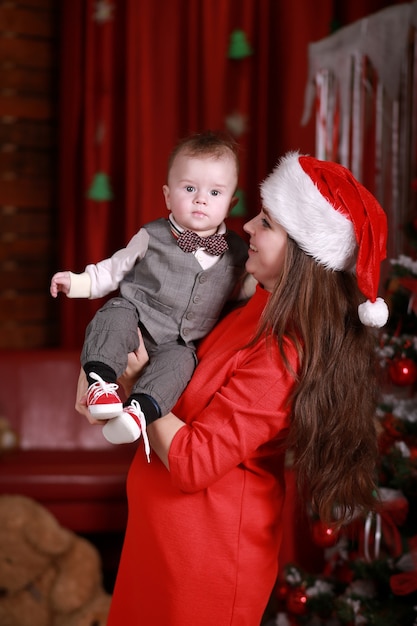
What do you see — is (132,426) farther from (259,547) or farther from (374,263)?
(374,263)

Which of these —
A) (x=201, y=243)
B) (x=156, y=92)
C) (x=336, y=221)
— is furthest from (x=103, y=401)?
(x=156, y=92)

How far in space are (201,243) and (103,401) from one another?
16.2 inches

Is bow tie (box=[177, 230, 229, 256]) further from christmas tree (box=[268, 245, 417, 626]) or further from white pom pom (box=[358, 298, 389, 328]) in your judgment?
christmas tree (box=[268, 245, 417, 626])

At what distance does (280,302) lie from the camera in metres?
1.39

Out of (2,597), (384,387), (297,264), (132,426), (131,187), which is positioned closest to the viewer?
(132,426)

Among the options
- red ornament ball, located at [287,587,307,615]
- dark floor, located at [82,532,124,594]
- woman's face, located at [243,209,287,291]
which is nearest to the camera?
woman's face, located at [243,209,287,291]

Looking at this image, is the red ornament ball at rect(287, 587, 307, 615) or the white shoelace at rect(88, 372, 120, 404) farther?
the red ornament ball at rect(287, 587, 307, 615)

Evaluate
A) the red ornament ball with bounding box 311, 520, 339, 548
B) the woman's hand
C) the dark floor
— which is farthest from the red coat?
the dark floor

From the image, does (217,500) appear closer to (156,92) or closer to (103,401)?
(103,401)

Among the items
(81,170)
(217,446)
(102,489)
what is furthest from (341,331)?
(81,170)

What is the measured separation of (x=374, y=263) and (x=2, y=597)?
6.61 feet

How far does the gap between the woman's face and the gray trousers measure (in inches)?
9.2

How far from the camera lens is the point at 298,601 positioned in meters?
2.39

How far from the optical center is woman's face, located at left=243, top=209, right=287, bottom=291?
4.70 ft
